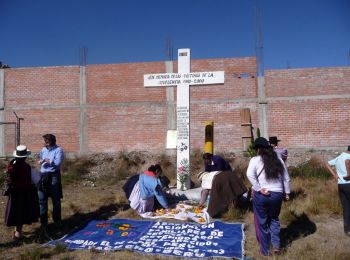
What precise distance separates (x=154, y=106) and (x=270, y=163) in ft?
34.6

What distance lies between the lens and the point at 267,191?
4.89m

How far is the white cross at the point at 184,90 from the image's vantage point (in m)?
9.19

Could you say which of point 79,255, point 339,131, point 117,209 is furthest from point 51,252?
→ point 339,131

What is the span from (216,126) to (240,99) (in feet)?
4.85

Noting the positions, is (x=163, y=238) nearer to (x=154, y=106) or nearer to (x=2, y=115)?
(x=154, y=106)

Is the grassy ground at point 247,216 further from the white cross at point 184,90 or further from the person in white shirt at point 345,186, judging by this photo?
the white cross at point 184,90

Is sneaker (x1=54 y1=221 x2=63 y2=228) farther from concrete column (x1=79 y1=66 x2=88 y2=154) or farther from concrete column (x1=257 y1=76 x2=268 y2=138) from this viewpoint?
concrete column (x1=257 y1=76 x2=268 y2=138)

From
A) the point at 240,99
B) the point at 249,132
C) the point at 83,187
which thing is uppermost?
the point at 240,99

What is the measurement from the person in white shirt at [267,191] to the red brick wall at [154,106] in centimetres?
969

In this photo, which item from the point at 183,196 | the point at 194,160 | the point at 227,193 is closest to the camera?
the point at 227,193

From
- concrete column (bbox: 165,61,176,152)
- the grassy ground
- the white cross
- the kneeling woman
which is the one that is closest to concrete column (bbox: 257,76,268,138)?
the grassy ground

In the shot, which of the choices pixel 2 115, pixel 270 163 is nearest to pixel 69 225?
pixel 270 163

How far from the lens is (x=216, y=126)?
14.9 meters

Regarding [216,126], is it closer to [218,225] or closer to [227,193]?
[227,193]
